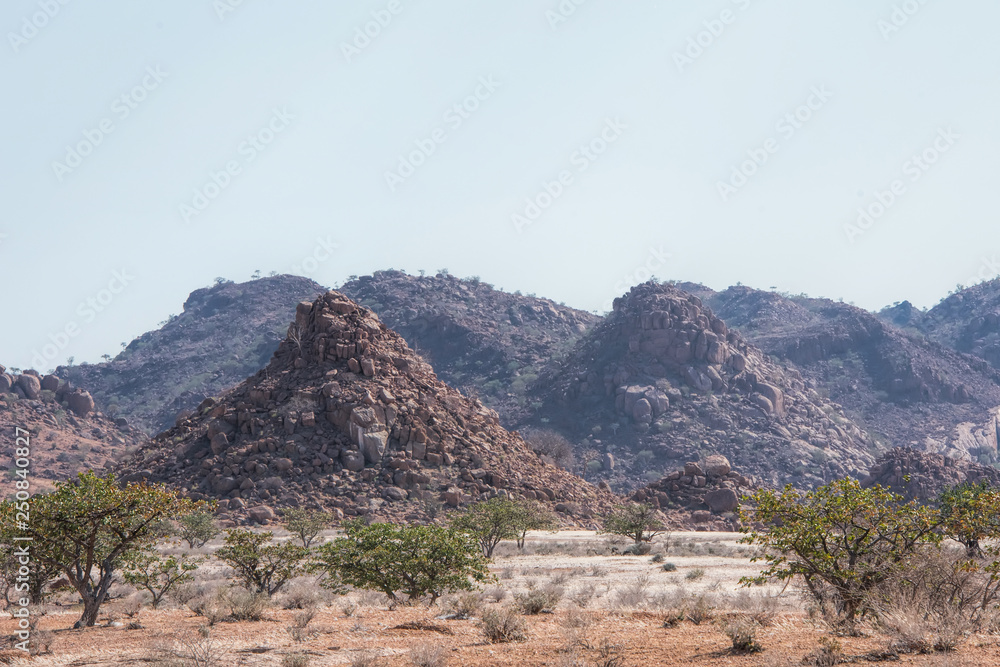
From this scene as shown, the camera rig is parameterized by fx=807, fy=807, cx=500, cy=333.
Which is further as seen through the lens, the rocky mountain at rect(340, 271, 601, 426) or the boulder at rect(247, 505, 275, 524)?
the rocky mountain at rect(340, 271, 601, 426)

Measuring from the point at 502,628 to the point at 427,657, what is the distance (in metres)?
2.69

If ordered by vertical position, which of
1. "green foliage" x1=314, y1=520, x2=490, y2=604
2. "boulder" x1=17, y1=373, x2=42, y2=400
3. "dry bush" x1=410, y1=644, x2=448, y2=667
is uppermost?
"boulder" x1=17, y1=373, x2=42, y2=400

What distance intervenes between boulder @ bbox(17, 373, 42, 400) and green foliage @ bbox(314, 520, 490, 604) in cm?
7852

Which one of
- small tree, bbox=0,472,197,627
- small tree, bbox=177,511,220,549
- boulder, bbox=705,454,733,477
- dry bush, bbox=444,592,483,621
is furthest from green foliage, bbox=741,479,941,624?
boulder, bbox=705,454,733,477

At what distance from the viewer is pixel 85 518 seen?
15.8m

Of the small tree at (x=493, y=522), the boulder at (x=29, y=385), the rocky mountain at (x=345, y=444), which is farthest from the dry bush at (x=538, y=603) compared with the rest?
the boulder at (x=29, y=385)

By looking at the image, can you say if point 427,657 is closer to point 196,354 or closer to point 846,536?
point 846,536

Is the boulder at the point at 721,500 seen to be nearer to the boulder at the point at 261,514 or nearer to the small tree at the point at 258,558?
the boulder at the point at 261,514

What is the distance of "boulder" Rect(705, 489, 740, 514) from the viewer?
58375 mm

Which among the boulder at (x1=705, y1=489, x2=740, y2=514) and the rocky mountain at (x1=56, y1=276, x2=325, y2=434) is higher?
the rocky mountain at (x1=56, y1=276, x2=325, y2=434)

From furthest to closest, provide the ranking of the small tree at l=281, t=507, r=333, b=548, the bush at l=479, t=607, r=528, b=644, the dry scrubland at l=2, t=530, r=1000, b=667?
1. the small tree at l=281, t=507, r=333, b=548
2. the bush at l=479, t=607, r=528, b=644
3. the dry scrubland at l=2, t=530, r=1000, b=667

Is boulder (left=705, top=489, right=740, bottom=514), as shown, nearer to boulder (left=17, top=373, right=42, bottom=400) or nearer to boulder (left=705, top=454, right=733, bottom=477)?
boulder (left=705, top=454, right=733, bottom=477)

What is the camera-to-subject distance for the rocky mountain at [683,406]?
86562 mm

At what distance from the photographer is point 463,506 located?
49.2 metres
